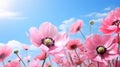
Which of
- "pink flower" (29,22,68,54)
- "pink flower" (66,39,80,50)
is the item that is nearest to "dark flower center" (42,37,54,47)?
"pink flower" (29,22,68,54)

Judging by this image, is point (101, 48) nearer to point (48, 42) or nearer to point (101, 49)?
point (101, 49)

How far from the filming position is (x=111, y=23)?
3.57 feet

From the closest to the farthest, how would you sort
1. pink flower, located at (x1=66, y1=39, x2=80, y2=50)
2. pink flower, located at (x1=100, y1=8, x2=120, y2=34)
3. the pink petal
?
pink flower, located at (x1=100, y1=8, x2=120, y2=34)
the pink petal
pink flower, located at (x1=66, y1=39, x2=80, y2=50)

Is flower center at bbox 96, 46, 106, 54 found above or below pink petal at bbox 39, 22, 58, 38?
below

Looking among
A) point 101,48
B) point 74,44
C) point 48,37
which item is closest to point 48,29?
point 48,37

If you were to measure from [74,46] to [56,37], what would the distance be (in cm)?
41

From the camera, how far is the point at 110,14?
3.66 ft

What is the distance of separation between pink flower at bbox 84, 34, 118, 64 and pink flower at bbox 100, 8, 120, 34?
0.11 feet

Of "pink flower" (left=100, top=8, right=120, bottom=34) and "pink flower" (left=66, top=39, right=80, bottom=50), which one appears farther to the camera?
"pink flower" (left=66, top=39, right=80, bottom=50)

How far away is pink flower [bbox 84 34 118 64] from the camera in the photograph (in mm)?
1016

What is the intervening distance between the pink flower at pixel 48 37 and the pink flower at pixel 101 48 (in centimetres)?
9

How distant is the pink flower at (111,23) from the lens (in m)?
1.00

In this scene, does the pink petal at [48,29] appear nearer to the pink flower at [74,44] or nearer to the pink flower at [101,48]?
the pink flower at [101,48]

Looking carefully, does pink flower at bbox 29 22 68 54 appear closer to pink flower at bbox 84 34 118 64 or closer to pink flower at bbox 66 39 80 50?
pink flower at bbox 84 34 118 64
